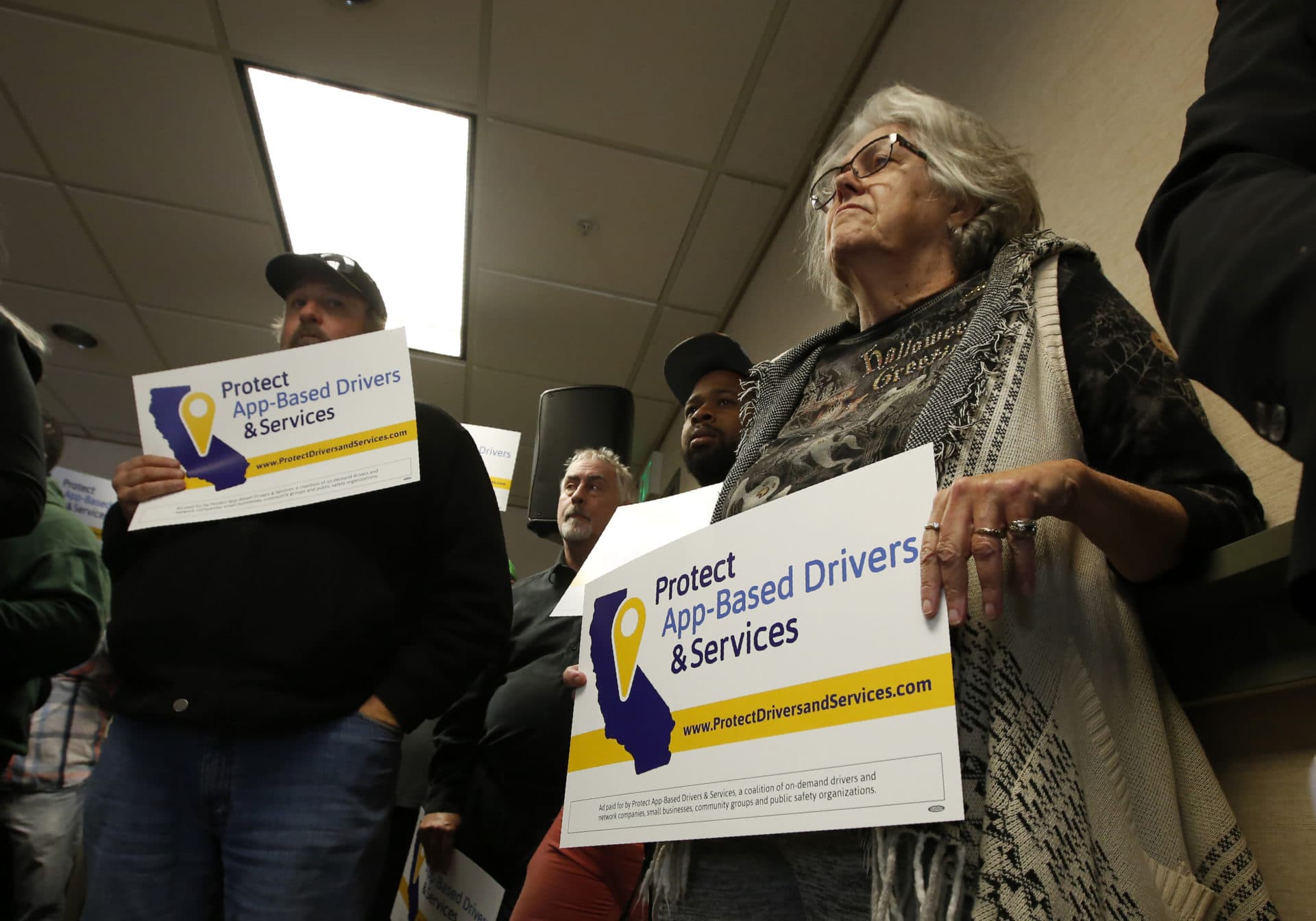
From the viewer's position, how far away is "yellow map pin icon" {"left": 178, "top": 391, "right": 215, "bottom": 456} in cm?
129

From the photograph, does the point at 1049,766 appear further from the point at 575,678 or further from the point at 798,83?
the point at 798,83

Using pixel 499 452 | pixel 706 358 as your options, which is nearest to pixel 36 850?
pixel 499 452

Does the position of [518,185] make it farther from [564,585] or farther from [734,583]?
[734,583]

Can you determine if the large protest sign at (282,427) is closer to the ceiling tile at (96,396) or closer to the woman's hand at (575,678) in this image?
the woman's hand at (575,678)

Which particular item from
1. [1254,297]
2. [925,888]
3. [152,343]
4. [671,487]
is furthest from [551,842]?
[152,343]

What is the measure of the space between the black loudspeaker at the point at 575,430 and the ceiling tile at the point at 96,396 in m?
2.72

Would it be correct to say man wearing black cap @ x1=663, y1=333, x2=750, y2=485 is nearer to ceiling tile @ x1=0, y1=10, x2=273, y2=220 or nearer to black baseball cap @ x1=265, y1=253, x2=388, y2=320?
→ black baseball cap @ x1=265, y1=253, x2=388, y2=320

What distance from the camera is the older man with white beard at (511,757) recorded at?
164 centimetres

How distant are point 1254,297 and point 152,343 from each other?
4796 millimetres

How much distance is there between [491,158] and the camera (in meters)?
3.05

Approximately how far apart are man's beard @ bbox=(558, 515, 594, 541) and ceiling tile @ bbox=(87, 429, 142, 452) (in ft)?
13.5

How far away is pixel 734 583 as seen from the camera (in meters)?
0.77

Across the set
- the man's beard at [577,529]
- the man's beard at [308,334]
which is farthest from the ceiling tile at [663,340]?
the man's beard at [308,334]

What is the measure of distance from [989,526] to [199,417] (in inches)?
45.9
